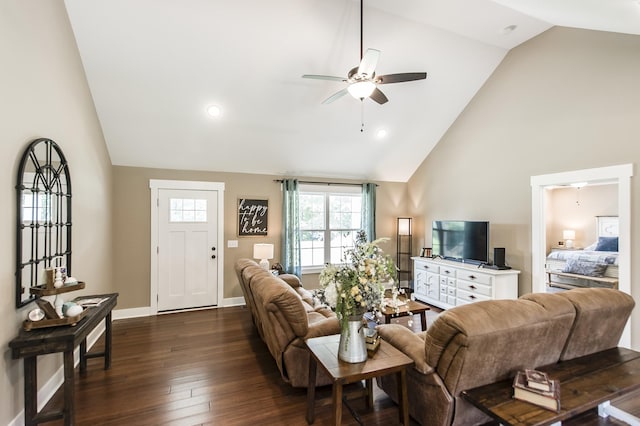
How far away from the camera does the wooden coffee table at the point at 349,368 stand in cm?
184

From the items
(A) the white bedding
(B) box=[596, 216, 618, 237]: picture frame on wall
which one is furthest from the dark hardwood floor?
(B) box=[596, 216, 618, 237]: picture frame on wall

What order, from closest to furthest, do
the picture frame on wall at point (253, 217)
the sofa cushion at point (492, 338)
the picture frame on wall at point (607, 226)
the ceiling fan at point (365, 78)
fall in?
1. the sofa cushion at point (492, 338)
2. the ceiling fan at point (365, 78)
3. the picture frame on wall at point (253, 217)
4. the picture frame on wall at point (607, 226)

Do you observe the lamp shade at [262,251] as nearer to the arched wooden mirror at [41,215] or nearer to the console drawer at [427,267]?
the arched wooden mirror at [41,215]

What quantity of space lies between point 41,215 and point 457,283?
5.33 metres

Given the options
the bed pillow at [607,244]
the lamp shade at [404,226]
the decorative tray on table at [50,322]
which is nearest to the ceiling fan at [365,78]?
the decorative tray on table at [50,322]

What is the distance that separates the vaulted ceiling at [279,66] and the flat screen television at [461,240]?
5.95 ft

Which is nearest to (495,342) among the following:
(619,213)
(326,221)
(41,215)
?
(619,213)

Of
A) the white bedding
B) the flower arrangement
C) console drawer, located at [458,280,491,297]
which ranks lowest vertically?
console drawer, located at [458,280,491,297]

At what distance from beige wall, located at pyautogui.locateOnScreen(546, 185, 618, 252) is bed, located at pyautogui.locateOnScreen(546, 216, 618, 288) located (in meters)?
0.22

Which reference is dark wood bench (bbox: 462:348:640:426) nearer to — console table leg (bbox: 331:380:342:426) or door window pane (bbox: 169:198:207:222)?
Result: console table leg (bbox: 331:380:342:426)

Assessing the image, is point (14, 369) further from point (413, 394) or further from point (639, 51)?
point (639, 51)

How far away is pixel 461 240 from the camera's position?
5117 mm

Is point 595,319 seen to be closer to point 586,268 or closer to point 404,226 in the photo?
point 404,226

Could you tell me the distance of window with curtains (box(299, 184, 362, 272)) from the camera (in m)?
6.04
